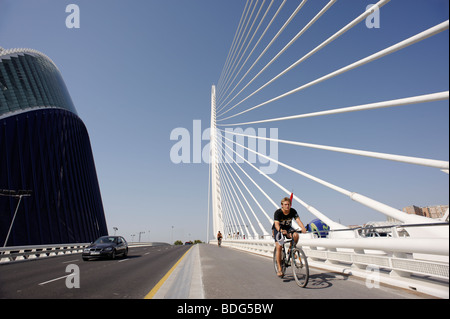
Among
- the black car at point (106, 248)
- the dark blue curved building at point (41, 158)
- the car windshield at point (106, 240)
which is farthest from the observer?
the dark blue curved building at point (41, 158)

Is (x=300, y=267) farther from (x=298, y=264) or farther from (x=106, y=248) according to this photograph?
(x=106, y=248)

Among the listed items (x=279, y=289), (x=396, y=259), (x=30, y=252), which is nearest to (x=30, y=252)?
(x=30, y=252)

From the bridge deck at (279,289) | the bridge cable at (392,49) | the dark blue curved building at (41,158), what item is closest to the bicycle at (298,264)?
the bridge deck at (279,289)

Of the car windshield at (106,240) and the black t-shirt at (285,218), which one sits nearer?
the black t-shirt at (285,218)

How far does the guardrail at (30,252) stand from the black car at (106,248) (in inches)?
182

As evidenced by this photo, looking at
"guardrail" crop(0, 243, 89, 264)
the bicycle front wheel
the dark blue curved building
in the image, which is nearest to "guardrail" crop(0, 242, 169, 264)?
"guardrail" crop(0, 243, 89, 264)

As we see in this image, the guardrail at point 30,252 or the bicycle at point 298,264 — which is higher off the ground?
the bicycle at point 298,264

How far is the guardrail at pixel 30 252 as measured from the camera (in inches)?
579

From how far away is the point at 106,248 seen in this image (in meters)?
13.9

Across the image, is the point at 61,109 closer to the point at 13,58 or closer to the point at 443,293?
the point at 13,58

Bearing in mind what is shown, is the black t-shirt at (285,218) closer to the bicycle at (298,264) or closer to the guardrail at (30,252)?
the bicycle at (298,264)

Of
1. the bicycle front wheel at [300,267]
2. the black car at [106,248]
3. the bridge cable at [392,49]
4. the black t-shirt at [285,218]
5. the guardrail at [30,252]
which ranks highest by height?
the bridge cable at [392,49]

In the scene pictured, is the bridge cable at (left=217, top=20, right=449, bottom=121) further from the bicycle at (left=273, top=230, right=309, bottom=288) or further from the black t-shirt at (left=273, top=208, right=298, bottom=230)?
the bicycle at (left=273, top=230, right=309, bottom=288)
